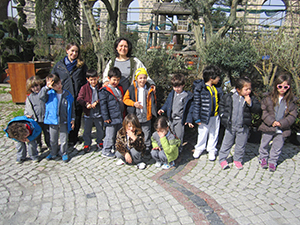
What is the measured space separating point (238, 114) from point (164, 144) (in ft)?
4.21

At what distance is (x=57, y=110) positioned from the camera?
3.75m

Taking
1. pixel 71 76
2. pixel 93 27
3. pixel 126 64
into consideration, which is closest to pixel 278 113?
pixel 126 64

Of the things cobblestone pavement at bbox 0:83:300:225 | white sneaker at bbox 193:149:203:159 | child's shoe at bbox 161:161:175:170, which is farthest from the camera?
white sneaker at bbox 193:149:203:159

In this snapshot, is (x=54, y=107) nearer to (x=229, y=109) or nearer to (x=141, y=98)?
(x=141, y=98)

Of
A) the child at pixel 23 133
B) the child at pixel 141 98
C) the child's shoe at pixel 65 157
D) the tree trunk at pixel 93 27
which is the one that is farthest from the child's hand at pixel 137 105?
the tree trunk at pixel 93 27

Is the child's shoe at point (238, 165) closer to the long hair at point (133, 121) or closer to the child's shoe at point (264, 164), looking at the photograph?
the child's shoe at point (264, 164)

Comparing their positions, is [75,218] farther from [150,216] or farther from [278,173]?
[278,173]

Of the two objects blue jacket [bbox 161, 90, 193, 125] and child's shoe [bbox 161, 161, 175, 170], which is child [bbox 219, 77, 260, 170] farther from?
child's shoe [bbox 161, 161, 175, 170]

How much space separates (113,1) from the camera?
682 cm

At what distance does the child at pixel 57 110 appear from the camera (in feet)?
12.0

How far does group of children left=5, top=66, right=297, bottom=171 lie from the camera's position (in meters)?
3.66

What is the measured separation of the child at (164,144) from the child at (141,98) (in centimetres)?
37

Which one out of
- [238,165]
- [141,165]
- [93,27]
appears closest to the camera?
[141,165]

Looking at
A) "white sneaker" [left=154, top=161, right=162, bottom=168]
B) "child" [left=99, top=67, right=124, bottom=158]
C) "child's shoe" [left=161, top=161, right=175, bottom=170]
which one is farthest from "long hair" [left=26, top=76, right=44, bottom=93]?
"child's shoe" [left=161, top=161, right=175, bottom=170]
